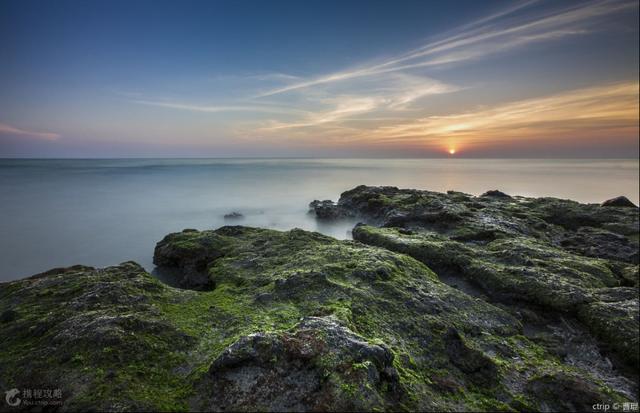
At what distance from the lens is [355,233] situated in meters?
17.6

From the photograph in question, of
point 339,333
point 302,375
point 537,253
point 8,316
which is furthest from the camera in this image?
point 537,253

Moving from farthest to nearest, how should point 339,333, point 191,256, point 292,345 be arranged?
point 191,256, point 339,333, point 292,345

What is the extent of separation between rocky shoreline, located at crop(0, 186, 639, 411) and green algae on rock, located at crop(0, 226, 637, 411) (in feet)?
0.11

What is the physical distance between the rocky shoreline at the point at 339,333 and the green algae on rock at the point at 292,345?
0.03m

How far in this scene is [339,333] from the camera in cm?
641

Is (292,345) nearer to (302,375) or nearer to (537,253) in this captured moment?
(302,375)

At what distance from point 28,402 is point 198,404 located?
10.2 feet

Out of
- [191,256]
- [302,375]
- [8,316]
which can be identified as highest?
[302,375]

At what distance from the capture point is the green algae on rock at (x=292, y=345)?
5.54 metres

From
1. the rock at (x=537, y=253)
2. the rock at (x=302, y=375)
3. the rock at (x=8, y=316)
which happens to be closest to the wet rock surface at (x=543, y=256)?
the rock at (x=537, y=253)

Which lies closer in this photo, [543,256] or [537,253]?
[543,256]

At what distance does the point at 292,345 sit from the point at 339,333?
1.01 meters

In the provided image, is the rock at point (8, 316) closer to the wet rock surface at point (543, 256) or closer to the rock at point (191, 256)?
the rock at point (191, 256)

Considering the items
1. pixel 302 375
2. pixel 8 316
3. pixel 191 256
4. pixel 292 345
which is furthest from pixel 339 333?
pixel 191 256
